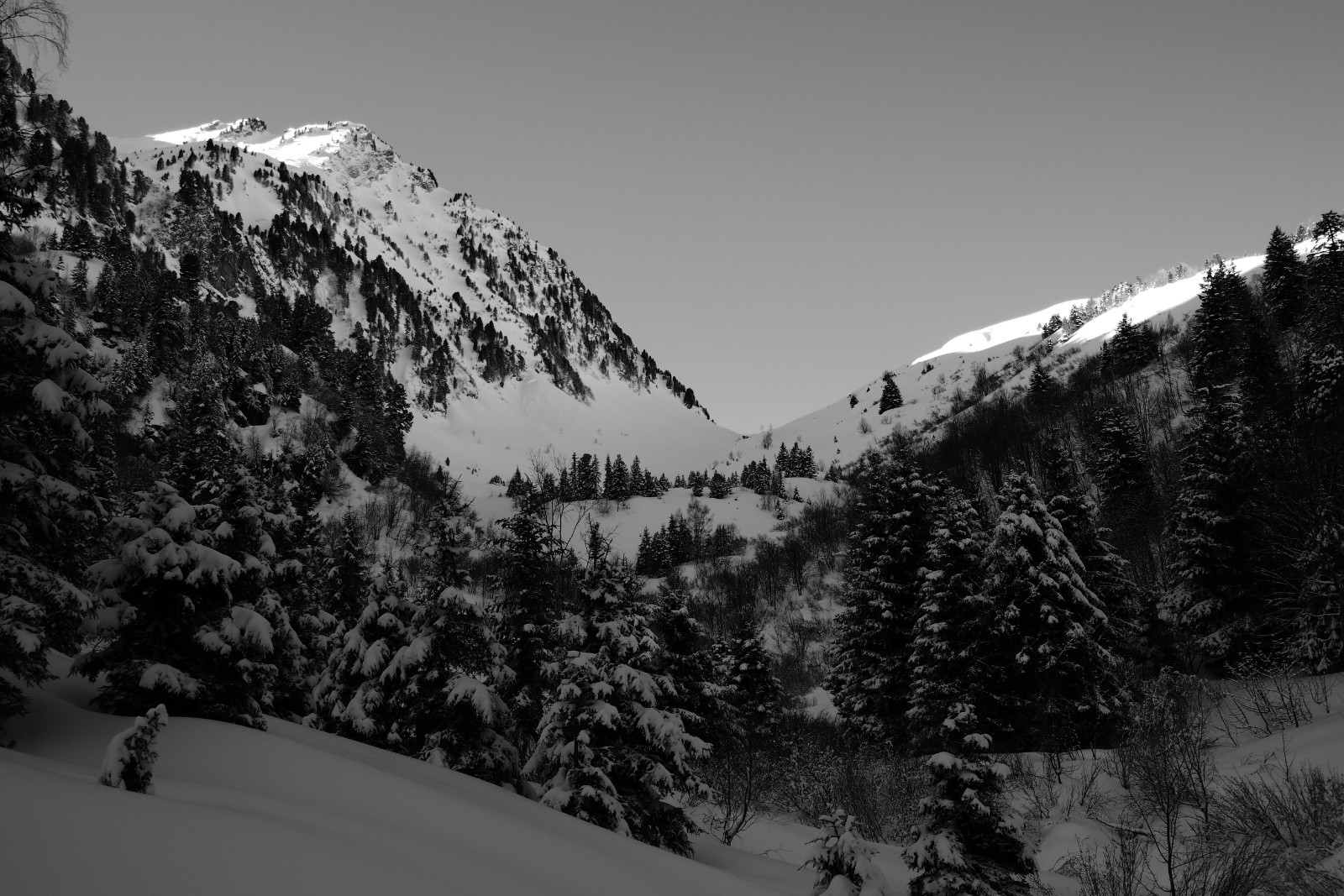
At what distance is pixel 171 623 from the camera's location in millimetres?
11594

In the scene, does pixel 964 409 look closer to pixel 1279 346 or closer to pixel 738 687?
pixel 1279 346

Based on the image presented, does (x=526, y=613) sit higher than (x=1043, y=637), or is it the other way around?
(x=1043, y=637)

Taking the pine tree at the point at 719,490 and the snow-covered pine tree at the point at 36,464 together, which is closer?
the snow-covered pine tree at the point at 36,464

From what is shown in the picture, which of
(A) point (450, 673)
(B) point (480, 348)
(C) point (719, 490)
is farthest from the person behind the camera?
(B) point (480, 348)

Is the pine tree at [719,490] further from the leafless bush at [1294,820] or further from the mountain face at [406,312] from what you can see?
the leafless bush at [1294,820]

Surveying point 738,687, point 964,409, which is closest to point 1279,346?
point 964,409

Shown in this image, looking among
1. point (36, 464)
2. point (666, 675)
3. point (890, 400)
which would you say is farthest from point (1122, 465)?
point (890, 400)

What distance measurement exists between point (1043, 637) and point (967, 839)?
1400 cm

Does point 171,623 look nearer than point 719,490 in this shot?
Yes

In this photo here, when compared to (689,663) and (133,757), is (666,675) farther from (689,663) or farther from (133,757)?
(133,757)

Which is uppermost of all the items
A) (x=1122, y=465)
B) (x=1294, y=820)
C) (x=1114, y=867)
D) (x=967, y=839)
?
(x=1122, y=465)

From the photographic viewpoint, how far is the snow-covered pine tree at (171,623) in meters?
10.8

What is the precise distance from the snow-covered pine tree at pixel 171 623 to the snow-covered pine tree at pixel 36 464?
3.57 feet

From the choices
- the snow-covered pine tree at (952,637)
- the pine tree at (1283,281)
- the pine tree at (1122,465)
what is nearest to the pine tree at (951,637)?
the snow-covered pine tree at (952,637)
